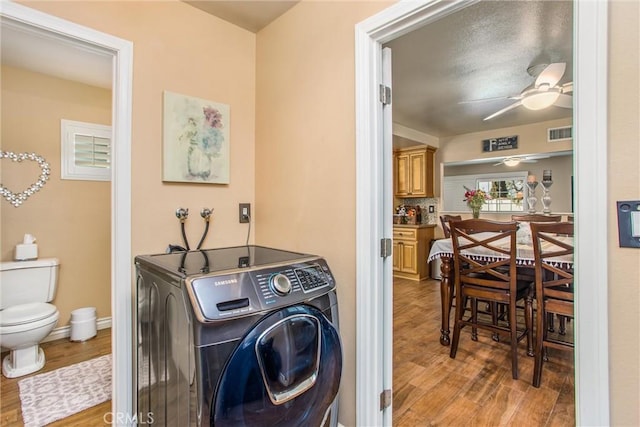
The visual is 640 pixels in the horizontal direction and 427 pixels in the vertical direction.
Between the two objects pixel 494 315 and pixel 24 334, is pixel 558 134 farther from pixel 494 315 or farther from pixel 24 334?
pixel 24 334

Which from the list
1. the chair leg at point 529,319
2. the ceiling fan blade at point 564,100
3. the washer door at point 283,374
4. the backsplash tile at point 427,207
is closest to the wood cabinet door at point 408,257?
the backsplash tile at point 427,207

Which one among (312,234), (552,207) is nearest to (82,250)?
(312,234)

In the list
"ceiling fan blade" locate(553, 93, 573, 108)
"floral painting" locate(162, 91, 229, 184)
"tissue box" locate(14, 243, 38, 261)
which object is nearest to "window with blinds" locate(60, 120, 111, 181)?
"tissue box" locate(14, 243, 38, 261)

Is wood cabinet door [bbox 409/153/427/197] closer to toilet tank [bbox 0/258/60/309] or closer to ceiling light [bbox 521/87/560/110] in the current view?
ceiling light [bbox 521/87/560/110]

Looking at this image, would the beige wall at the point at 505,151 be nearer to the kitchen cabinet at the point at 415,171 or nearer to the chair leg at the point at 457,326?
the kitchen cabinet at the point at 415,171

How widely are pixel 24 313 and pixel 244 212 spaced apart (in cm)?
179

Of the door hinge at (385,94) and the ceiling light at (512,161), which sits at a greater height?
the ceiling light at (512,161)

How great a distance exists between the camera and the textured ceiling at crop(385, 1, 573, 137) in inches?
81.9

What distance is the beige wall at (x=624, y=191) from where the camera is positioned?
805mm

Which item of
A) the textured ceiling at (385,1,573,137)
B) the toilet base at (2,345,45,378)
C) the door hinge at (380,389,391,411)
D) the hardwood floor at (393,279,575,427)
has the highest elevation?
the textured ceiling at (385,1,573,137)

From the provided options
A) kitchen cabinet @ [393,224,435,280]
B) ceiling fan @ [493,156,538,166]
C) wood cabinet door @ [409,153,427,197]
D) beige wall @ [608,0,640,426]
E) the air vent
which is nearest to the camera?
beige wall @ [608,0,640,426]

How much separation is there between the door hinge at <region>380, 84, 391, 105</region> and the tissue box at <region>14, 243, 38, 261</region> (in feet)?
9.99

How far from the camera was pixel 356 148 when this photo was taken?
1472 millimetres

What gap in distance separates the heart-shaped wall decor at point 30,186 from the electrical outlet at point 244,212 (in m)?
2.00
